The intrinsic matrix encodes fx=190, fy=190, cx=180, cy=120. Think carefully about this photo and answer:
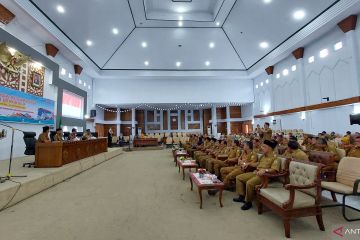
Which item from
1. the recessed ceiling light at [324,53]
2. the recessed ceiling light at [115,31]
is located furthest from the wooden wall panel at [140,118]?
the recessed ceiling light at [324,53]

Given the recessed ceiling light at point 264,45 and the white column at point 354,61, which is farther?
the recessed ceiling light at point 264,45

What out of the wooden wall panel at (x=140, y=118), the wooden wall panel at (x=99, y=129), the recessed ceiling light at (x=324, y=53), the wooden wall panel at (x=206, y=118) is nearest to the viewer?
the recessed ceiling light at (x=324, y=53)

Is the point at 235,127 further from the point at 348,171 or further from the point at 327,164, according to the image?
the point at 348,171

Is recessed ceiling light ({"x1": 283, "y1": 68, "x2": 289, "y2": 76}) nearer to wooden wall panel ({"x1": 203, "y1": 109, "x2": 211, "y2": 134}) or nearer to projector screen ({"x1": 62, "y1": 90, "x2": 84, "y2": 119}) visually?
wooden wall panel ({"x1": 203, "y1": 109, "x2": 211, "y2": 134})

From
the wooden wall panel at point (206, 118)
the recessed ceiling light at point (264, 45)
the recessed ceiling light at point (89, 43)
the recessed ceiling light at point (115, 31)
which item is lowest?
the wooden wall panel at point (206, 118)

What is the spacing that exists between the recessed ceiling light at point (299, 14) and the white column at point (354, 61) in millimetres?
1892

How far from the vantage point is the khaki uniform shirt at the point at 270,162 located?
2.86 metres

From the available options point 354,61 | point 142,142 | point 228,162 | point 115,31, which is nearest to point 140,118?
point 142,142

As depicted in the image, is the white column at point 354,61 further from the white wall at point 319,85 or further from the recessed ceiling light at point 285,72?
the recessed ceiling light at point 285,72

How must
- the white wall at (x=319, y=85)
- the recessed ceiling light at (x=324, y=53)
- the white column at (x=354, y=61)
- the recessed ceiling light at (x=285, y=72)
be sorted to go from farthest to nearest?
1. the recessed ceiling light at (x=285, y=72)
2. the recessed ceiling light at (x=324, y=53)
3. the white wall at (x=319, y=85)
4. the white column at (x=354, y=61)

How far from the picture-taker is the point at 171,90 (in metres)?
15.5

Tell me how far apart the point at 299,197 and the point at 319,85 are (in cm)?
912

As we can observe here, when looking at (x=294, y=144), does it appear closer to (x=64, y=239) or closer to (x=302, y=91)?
(x=64, y=239)

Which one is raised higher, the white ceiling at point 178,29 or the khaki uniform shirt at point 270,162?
the white ceiling at point 178,29
